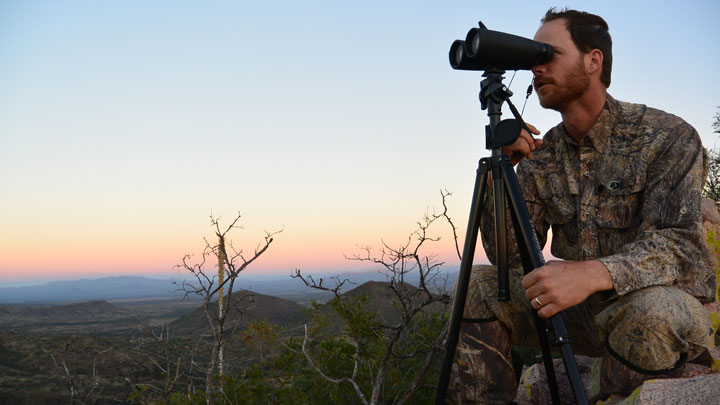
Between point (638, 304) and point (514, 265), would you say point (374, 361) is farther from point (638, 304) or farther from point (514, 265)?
point (638, 304)

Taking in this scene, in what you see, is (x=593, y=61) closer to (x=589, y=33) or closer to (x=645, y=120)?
(x=589, y=33)

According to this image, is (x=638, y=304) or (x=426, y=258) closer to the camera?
(x=638, y=304)

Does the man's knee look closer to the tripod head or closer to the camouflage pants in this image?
the camouflage pants

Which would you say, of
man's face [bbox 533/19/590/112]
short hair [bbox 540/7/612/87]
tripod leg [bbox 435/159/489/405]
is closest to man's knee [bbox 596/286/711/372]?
tripod leg [bbox 435/159/489/405]

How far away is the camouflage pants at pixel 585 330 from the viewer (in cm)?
167

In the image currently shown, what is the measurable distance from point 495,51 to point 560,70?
0.46m

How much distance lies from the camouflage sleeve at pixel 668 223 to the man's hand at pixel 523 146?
51 centimetres

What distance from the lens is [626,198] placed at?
2100 millimetres

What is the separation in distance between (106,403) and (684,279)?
22.6m

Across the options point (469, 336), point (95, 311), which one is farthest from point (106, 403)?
point (95, 311)

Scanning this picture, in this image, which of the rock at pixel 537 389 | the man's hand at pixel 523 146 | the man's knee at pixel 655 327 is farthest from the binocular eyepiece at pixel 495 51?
the rock at pixel 537 389

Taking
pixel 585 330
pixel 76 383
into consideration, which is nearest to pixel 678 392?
pixel 585 330

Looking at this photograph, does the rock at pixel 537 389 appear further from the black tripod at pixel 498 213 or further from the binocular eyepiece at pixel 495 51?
the binocular eyepiece at pixel 495 51

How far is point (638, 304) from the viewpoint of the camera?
1.69 meters
